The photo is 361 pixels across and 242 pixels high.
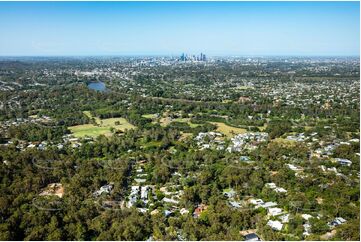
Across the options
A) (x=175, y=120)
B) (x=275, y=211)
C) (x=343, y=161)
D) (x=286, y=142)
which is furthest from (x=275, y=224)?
(x=175, y=120)

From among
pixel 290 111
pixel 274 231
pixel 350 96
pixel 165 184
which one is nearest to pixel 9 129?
pixel 165 184

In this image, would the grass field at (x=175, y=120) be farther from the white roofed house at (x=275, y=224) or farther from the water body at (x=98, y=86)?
the water body at (x=98, y=86)

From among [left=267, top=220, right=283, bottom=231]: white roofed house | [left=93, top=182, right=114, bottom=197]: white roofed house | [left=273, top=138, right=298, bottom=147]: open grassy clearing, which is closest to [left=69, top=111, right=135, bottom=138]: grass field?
[left=93, top=182, right=114, bottom=197]: white roofed house

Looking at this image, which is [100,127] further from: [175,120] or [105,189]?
[105,189]

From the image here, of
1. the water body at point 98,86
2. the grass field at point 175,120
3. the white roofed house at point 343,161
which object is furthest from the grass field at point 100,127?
the water body at point 98,86

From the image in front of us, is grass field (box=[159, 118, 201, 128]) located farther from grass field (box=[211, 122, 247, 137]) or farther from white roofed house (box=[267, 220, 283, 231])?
white roofed house (box=[267, 220, 283, 231])

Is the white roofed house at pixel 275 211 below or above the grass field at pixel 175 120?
below

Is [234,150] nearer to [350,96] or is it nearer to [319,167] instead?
[319,167]

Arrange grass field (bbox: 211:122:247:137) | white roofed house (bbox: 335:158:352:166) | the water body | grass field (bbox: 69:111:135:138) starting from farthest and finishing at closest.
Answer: the water body
grass field (bbox: 69:111:135:138)
grass field (bbox: 211:122:247:137)
white roofed house (bbox: 335:158:352:166)
